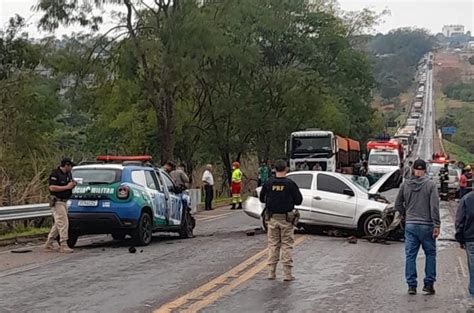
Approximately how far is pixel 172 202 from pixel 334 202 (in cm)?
373

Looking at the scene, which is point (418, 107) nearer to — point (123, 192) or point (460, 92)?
point (460, 92)

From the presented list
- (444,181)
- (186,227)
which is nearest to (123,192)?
(186,227)

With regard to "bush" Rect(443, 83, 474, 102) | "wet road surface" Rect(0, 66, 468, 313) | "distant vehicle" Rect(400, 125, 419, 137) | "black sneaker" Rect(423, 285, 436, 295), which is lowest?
"wet road surface" Rect(0, 66, 468, 313)

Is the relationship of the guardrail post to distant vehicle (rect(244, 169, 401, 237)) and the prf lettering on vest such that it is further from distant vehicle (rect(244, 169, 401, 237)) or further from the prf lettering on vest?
the prf lettering on vest

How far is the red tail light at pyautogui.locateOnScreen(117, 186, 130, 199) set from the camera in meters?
16.1

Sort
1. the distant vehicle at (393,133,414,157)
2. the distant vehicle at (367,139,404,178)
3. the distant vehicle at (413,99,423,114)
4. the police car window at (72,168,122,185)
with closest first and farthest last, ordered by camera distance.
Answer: the police car window at (72,168,122,185) → the distant vehicle at (367,139,404,178) → the distant vehicle at (393,133,414,157) → the distant vehicle at (413,99,423,114)

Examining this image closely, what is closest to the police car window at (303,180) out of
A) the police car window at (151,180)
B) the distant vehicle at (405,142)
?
the police car window at (151,180)

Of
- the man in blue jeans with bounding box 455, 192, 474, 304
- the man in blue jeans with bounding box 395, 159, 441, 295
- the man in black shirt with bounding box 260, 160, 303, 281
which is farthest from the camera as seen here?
the man in black shirt with bounding box 260, 160, 303, 281

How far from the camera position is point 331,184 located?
755 inches

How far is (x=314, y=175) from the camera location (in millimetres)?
19469

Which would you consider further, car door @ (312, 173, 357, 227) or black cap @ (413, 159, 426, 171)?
car door @ (312, 173, 357, 227)

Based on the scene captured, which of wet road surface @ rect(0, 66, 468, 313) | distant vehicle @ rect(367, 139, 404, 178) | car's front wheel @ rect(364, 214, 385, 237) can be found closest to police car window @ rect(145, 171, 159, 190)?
wet road surface @ rect(0, 66, 468, 313)

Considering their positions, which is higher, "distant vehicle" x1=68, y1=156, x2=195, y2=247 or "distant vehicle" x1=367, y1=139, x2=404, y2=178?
"distant vehicle" x1=367, y1=139, x2=404, y2=178

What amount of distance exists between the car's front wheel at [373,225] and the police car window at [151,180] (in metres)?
4.81
